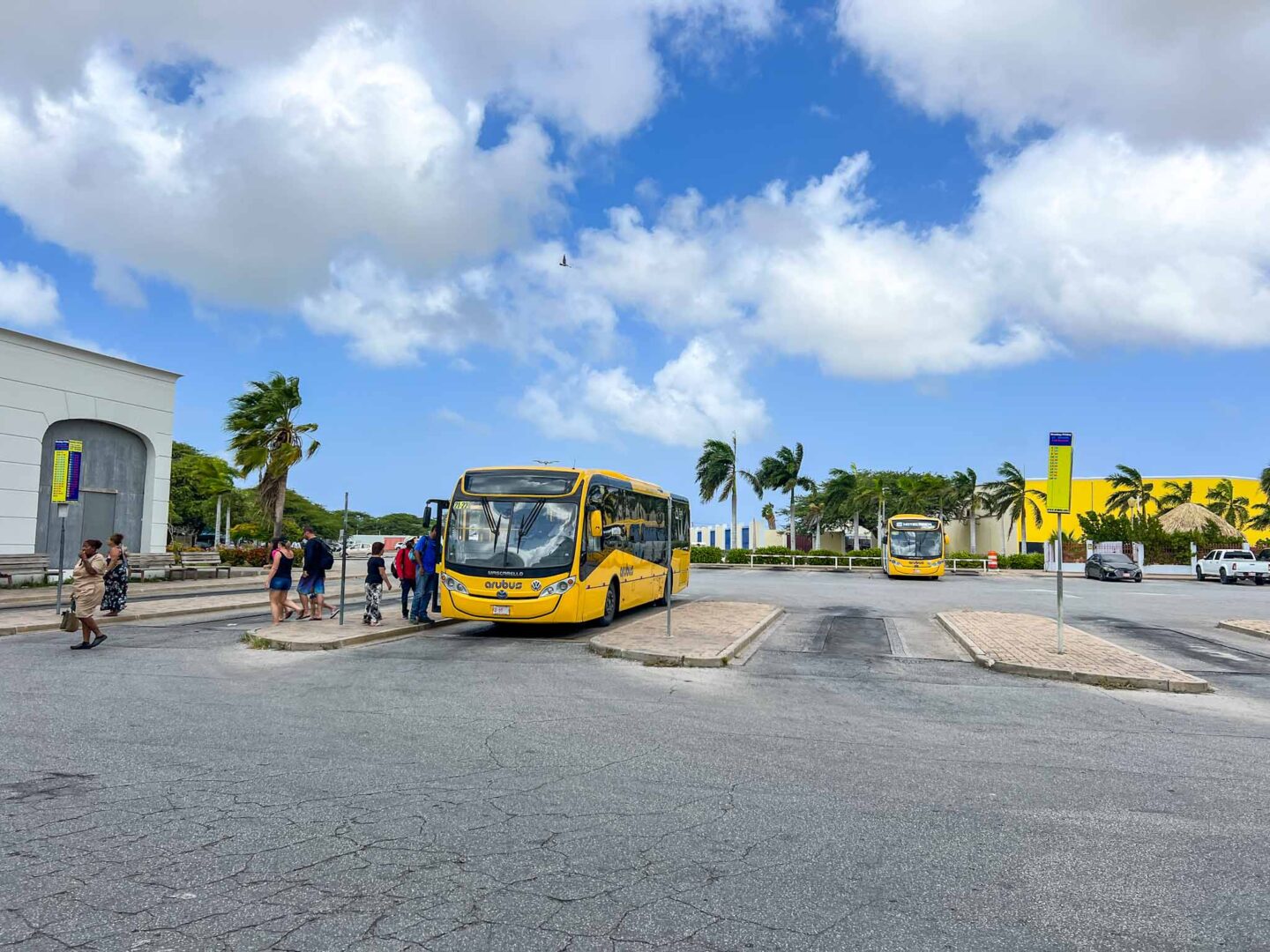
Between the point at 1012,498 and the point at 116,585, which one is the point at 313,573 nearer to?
the point at 116,585

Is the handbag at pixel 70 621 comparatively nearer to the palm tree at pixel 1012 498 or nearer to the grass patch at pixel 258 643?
the grass patch at pixel 258 643

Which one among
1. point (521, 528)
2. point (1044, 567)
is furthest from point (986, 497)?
point (521, 528)

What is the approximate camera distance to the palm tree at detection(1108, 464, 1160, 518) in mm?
73000

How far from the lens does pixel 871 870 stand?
183 inches

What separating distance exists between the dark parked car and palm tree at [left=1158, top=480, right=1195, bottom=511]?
104 feet

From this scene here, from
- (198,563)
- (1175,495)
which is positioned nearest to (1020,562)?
(1175,495)

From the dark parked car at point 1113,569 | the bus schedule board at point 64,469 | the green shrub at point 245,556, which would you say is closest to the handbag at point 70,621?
the bus schedule board at point 64,469

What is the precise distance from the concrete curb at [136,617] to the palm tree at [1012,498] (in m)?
62.7

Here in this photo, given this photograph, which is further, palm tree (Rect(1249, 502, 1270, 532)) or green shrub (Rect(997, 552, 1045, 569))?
palm tree (Rect(1249, 502, 1270, 532))

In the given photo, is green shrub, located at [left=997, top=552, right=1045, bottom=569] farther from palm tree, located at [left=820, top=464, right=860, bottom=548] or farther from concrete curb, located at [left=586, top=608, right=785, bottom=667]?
concrete curb, located at [left=586, top=608, right=785, bottom=667]

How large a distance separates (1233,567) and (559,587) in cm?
4309

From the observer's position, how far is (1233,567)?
45.0 m

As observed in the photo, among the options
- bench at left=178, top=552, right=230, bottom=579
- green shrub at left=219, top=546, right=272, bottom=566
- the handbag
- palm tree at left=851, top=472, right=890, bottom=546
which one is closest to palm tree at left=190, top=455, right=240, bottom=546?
green shrub at left=219, top=546, right=272, bottom=566

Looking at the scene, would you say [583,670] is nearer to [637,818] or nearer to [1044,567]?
[637,818]
